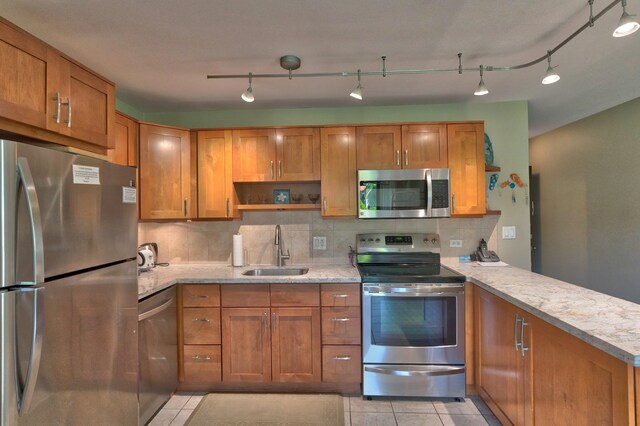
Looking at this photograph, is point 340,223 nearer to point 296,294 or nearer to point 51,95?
point 296,294

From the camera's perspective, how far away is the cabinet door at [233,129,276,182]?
2.66 metres

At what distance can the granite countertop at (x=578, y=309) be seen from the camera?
1.07 m

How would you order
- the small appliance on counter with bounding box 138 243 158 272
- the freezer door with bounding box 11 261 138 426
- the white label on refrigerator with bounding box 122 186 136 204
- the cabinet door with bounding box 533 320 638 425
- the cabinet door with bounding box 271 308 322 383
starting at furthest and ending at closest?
the small appliance on counter with bounding box 138 243 158 272 → the cabinet door with bounding box 271 308 322 383 → the white label on refrigerator with bounding box 122 186 136 204 → the freezer door with bounding box 11 261 138 426 → the cabinet door with bounding box 533 320 638 425

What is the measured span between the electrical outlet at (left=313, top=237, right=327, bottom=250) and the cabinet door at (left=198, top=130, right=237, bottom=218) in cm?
82

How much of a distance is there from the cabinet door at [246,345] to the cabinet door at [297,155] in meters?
1.15

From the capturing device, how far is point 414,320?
86.8 inches

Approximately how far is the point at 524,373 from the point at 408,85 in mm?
2082

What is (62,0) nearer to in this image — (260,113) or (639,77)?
(260,113)

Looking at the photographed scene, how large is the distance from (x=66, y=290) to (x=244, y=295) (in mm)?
1181

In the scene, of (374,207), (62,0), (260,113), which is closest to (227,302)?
(374,207)

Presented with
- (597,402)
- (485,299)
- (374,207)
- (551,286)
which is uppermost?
(374,207)

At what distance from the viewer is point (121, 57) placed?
6.46 ft

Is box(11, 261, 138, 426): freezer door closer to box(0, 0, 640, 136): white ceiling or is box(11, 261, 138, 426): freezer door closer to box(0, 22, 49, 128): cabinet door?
box(0, 22, 49, 128): cabinet door

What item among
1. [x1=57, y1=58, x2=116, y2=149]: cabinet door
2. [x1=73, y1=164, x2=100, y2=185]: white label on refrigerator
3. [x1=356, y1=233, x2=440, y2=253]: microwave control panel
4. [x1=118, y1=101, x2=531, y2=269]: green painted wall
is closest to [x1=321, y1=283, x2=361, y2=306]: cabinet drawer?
[x1=356, y1=233, x2=440, y2=253]: microwave control panel
